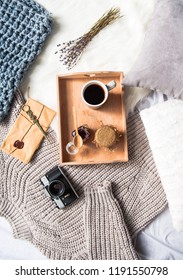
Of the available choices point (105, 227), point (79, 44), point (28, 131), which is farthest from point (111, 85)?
point (105, 227)

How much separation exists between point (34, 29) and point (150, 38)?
0.34 metres

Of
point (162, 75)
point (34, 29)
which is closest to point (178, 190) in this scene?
point (162, 75)

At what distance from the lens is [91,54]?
1146 millimetres

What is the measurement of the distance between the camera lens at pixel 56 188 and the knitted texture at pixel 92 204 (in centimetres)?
5

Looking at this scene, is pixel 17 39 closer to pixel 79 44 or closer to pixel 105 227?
pixel 79 44

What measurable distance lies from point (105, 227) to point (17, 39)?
0.60 metres

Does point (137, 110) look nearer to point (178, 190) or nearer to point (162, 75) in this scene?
point (162, 75)

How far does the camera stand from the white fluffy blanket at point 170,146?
1037 millimetres

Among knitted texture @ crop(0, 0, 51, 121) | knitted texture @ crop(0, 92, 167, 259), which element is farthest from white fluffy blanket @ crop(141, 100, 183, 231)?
knitted texture @ crop(0, 0, 51, 121)

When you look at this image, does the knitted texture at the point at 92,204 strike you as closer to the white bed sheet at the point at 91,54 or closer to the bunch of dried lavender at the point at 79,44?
the white bed sheet at the point at 91,54

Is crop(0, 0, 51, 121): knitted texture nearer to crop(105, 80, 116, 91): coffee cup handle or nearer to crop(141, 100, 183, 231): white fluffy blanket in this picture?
crop(105, 80, 116, 91): coffee cup handle

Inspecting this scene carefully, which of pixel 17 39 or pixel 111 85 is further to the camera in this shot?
pixel 17 39

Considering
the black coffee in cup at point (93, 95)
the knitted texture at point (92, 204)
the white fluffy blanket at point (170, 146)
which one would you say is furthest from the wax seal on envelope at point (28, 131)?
the white fluffy blanket at point (170, 146)

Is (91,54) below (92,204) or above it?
above
